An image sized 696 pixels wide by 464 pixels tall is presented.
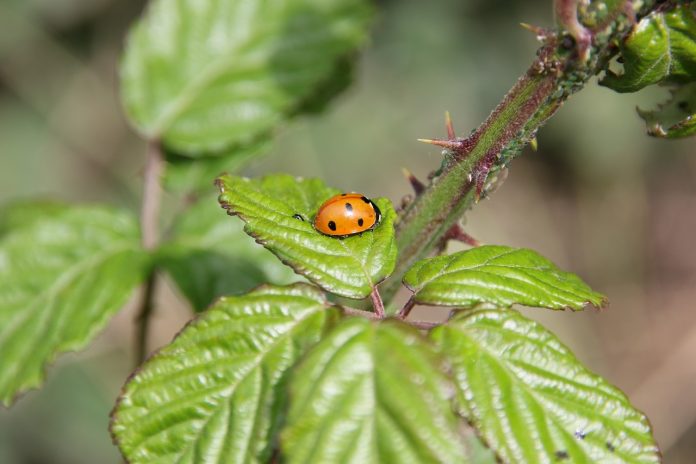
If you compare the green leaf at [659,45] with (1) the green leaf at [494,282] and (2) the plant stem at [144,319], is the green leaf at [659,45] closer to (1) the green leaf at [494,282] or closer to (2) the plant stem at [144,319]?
(1) the green leaf at [494,282]

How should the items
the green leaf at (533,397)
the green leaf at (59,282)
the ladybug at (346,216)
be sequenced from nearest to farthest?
the green leaf at (533,397), the ladybug at (346,216), the green leaf at (59,282)

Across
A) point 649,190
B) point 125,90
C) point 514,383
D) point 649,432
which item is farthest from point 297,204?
point 649,190

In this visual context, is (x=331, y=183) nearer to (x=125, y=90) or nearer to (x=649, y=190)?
(x=649, y=190)

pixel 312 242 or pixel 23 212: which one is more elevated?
pixel 23 212

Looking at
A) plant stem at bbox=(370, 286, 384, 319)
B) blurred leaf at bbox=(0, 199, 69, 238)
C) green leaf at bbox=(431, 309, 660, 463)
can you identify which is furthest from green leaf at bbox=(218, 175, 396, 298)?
blurred leaf at bbox=(0, 199, 69, 238)

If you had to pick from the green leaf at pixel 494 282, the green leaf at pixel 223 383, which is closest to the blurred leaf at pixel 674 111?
the green leaf at pixel 494 282

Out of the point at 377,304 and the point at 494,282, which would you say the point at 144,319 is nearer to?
the point at 377,304

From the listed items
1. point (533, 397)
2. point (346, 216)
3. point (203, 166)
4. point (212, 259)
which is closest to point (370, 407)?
point (533, 397)
